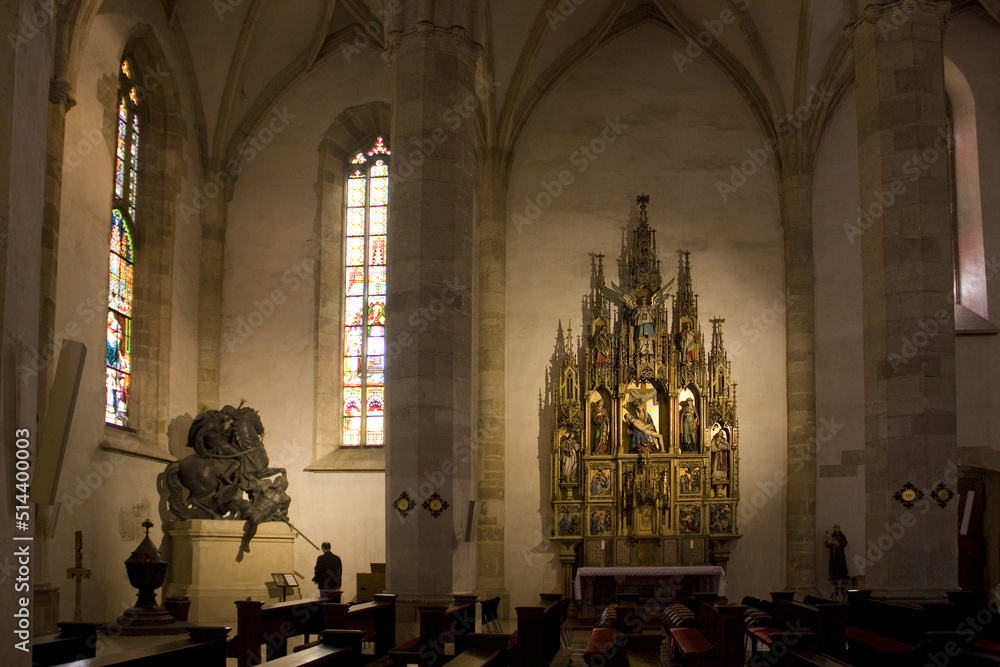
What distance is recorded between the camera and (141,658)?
20.0 feet

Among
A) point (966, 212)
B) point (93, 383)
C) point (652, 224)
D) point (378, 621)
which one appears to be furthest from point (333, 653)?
point (966, 212)

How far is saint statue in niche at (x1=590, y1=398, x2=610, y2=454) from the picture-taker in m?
19.8

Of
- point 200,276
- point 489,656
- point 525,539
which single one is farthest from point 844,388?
point 489,656

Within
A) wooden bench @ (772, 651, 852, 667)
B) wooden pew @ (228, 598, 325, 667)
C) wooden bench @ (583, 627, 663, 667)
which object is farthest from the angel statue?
wooden bench @ (772, 651, 852, 667)

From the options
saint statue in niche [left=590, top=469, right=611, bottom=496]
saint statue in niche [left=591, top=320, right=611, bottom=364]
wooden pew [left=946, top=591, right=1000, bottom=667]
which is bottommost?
wooden pew [left=946, top=591, right=1000, bottom=667]

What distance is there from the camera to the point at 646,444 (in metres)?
19.6

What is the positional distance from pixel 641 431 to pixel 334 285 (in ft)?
21.3

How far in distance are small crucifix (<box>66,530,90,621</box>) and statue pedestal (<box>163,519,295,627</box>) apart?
7.76 ft

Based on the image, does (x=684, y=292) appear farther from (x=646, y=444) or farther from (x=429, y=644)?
(x=429, y=644)

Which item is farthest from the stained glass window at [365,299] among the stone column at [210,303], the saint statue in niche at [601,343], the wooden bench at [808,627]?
the wooden bench at [808,627]

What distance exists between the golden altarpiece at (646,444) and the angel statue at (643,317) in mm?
18

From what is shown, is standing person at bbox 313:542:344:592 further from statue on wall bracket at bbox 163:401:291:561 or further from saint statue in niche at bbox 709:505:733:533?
saint statue in niche at bbox 709:505:733:533

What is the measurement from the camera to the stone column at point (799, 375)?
64.6 feet

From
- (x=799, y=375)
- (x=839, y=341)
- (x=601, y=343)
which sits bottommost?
(x=799, y=375)
